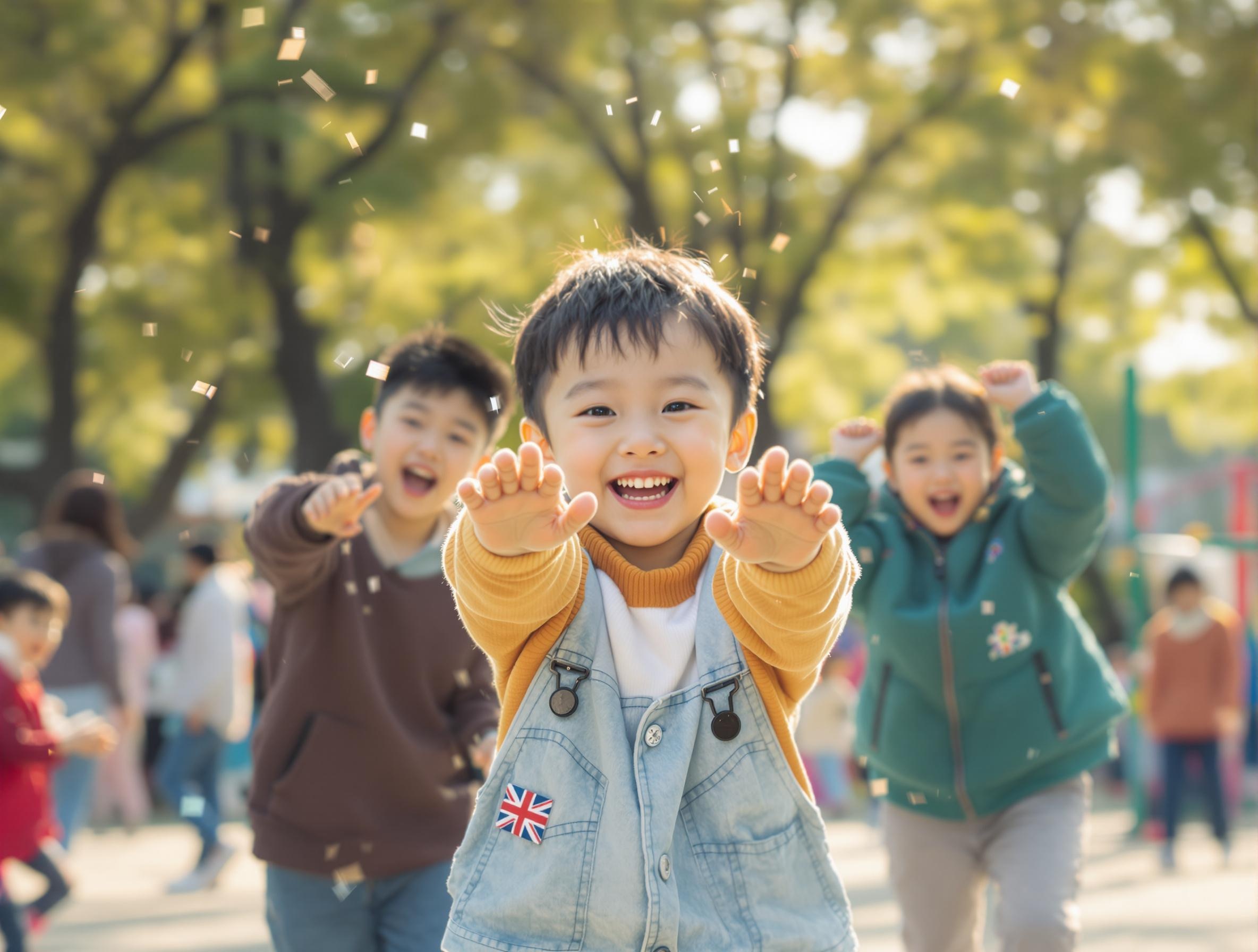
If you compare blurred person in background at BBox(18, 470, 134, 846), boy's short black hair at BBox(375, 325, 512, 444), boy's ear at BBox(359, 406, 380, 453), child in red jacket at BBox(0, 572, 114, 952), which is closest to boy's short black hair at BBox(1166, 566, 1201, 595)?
blurred person in background at BBox(18, 470, 134, 846)

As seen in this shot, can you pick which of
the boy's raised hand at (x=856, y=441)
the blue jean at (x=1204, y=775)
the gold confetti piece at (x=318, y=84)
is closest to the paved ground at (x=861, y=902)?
the blue jean at (x=1204, y=775)

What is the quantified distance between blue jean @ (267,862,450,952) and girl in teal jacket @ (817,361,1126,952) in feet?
4.32

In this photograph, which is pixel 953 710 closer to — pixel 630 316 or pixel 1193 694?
pixel 630 316

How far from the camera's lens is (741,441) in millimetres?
2666

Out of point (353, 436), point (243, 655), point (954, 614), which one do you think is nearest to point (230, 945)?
point (243, 655)

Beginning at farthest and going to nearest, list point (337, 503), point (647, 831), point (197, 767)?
1. point (197, 767)
2. point (337, 503)
3. point (647, 831)

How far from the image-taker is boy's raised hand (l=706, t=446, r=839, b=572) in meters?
2.06

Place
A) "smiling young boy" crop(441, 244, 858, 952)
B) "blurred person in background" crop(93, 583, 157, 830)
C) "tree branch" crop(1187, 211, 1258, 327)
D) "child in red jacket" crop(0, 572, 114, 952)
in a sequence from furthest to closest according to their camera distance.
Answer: "tree branch" crop(1187, 211, 1258, 327) < "blurred person in background" crop(93, 583, 157, 830) < "child in red jacket" crop(0, 572, 114, 952) < "smiling young boy" crop(441, 244, 858, 952)

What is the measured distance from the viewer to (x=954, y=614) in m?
4.07

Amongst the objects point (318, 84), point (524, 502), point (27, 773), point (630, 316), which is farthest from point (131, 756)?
point (524, 502)

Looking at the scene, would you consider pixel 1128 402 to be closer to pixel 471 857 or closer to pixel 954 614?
pixel 954 614

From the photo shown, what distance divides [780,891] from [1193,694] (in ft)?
25.9

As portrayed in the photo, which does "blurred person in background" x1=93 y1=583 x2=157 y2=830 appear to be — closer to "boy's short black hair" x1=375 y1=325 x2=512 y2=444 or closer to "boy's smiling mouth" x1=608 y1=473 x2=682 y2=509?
"boy's short black hair" x1=375 y1=325 x2=512 y2=444

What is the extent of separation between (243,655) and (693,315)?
7.47m
